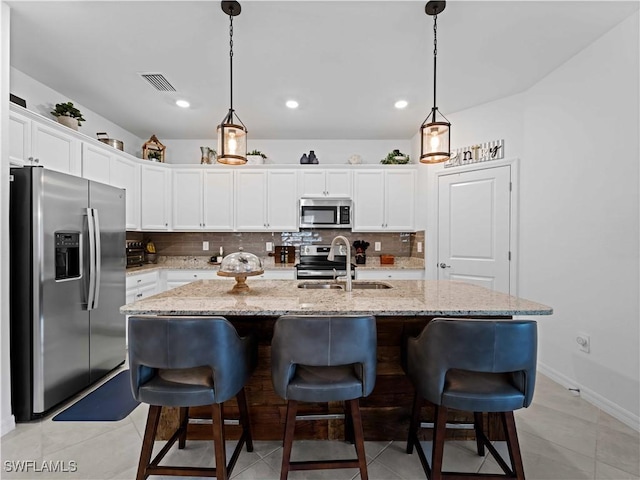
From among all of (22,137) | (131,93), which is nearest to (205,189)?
(131,93)

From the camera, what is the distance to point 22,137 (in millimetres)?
2424

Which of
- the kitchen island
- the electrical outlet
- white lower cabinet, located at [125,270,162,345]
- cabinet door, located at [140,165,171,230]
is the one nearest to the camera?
the kitchen island

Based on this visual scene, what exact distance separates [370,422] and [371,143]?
3.84 m

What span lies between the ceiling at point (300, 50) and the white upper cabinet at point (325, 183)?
3.09ft

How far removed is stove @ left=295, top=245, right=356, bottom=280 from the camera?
4.24 m

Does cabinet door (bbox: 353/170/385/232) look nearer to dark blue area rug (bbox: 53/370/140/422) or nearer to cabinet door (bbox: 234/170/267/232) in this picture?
cabinet door (bbox: 234/170/267/232)

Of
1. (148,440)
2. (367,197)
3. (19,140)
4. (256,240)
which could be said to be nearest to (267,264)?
(256,240)

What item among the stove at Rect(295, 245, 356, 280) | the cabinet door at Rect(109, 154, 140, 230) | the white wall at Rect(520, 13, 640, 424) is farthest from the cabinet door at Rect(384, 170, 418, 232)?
the cabinet door at Rect(109, 154, 140, 230)

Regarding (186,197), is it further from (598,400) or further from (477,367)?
(598,400)

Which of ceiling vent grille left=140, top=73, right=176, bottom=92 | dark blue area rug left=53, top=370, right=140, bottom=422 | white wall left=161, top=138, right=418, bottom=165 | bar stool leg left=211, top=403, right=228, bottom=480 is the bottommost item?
dark blue area rug left=53, top=370, right=140, bottom=422

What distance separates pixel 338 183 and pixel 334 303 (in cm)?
299

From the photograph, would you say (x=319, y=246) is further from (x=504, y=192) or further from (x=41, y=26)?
(x=41, y=26)

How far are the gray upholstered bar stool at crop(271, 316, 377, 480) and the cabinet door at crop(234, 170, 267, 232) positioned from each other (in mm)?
3171

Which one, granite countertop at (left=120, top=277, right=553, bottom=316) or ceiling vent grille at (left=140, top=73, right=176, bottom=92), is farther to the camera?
ceiling vent grille at (left=140, top=73, right=176, bottom=92)
